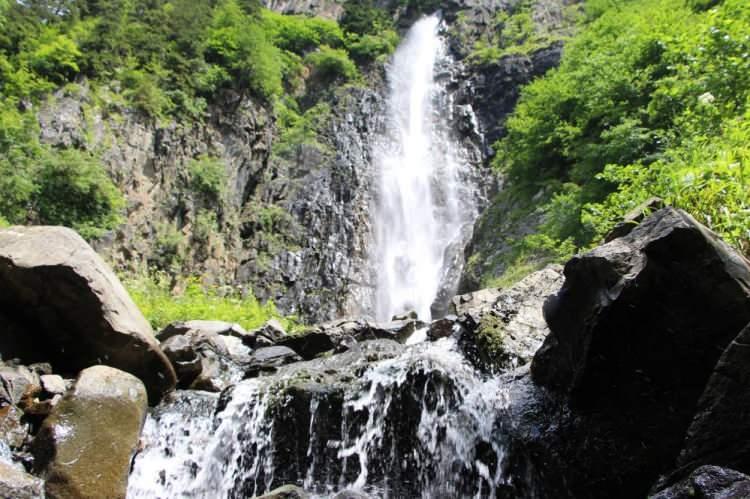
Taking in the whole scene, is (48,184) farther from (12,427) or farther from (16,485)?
(16,485)

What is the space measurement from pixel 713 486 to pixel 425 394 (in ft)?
11.8

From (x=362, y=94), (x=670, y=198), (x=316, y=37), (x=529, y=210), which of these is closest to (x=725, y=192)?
(x=670, y=198)

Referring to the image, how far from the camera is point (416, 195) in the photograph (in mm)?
22922

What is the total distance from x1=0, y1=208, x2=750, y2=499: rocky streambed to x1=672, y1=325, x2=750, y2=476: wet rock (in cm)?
1

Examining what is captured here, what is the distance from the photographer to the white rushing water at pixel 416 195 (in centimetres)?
1942

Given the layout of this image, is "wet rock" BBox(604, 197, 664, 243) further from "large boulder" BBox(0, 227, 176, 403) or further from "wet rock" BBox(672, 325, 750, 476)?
"large boulder" BBox(0, 227, 176, 403)

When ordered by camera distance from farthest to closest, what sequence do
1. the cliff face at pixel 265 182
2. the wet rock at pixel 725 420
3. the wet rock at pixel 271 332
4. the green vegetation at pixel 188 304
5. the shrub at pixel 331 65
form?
the shrub at pixel 331 65 → the cliff face at pixel 265 182 → the green vegetation at pixel 188 304 → the wet rock at pixel 271 332 → the wet rock at pixel 725 420

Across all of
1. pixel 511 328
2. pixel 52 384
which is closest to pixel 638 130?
pixel 511 328

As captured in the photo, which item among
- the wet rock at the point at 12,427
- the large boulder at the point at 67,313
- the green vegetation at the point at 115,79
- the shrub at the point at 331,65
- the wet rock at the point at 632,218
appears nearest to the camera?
the wet rock at the point at 632,218

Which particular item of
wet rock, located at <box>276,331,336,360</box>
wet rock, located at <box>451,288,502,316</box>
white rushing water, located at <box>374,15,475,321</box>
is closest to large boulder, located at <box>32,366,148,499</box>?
wet rock, located at <box>276,331,336,360</box>

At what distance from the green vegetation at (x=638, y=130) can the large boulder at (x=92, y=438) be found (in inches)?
256

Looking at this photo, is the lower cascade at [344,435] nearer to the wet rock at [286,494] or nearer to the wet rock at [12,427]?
the wet rock at [12,427]

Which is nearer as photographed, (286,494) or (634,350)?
(286,494)

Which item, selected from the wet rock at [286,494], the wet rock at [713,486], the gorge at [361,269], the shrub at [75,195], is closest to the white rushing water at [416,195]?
the gorge at [361,269]
